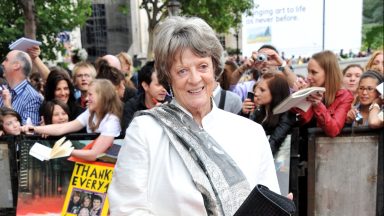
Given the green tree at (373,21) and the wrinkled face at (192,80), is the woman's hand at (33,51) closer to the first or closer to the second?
the wrinkled face at (192,80)

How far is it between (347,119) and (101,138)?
2.34m

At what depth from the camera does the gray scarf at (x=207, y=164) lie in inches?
61.1

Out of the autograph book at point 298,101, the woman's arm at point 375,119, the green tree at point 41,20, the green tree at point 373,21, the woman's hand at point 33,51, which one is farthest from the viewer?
the green tree at point 373,21

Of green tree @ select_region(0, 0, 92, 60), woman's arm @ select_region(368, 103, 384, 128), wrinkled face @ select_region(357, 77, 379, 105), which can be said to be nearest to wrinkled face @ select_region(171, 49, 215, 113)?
woman's arm @ select_region(368, 103, 384, 128)

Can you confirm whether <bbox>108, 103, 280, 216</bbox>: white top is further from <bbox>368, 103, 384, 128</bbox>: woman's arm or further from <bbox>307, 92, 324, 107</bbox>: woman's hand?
<bbox>368, 103, 384, 128</bbox>: woman's arm

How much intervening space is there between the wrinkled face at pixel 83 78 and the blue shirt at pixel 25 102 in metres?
0.74

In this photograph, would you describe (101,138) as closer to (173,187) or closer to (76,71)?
(76,71)

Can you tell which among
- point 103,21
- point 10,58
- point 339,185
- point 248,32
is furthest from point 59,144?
point 103,21

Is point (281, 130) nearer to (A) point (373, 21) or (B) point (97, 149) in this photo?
(B) point (97, 149)

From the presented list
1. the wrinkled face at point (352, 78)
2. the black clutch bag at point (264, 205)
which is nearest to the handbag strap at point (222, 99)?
the wrinkled face at point (352, 78)

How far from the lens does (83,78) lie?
5.20m

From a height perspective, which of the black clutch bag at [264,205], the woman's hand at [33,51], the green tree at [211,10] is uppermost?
the green tree at [211,10]

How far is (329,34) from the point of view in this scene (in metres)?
6.50

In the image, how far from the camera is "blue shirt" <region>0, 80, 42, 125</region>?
453 centimetres
